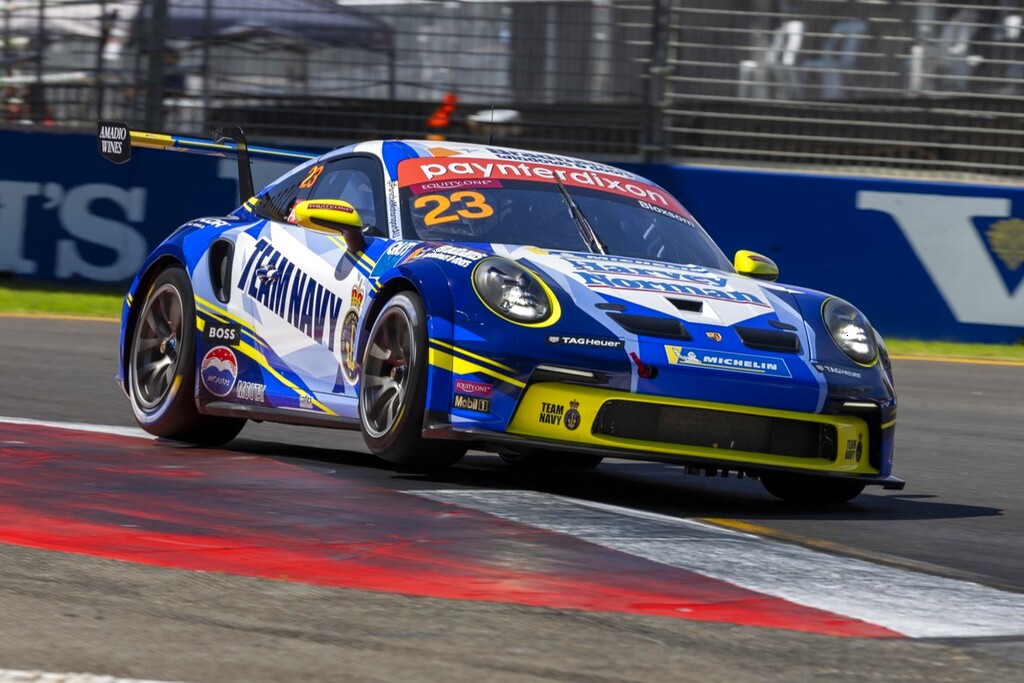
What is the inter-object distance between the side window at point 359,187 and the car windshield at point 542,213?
0.11 metres

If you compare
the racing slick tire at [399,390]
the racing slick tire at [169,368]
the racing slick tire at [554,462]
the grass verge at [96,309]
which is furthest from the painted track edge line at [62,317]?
the racing slick tire at [399,390]

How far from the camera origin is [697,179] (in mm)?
14898

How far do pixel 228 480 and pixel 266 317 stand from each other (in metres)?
1.17

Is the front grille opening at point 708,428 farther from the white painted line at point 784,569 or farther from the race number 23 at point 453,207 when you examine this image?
the race number 23 at point 453,207

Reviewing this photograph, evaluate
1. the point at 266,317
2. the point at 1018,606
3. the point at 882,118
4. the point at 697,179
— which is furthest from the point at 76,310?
the point at 1018,606

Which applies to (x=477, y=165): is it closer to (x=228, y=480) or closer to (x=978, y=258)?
(x=228, y=480)

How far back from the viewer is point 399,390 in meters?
5.99

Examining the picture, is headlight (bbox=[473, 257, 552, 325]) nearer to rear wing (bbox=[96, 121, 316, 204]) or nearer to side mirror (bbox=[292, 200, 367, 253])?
side mirror (bbox=[292, 200, 367, 253])

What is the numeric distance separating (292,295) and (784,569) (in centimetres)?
279

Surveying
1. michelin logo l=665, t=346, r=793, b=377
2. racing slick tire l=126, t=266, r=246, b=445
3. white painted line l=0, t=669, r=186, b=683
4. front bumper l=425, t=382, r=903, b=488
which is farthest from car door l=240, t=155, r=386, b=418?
white painted line l=0, t=669, r=186, b=683

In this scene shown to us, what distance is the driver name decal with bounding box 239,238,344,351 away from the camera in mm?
6598

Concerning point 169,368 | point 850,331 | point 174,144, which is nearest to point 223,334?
point 169,368

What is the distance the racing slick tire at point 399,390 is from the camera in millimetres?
5840

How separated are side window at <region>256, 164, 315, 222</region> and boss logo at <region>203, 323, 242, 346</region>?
50 centimetres
